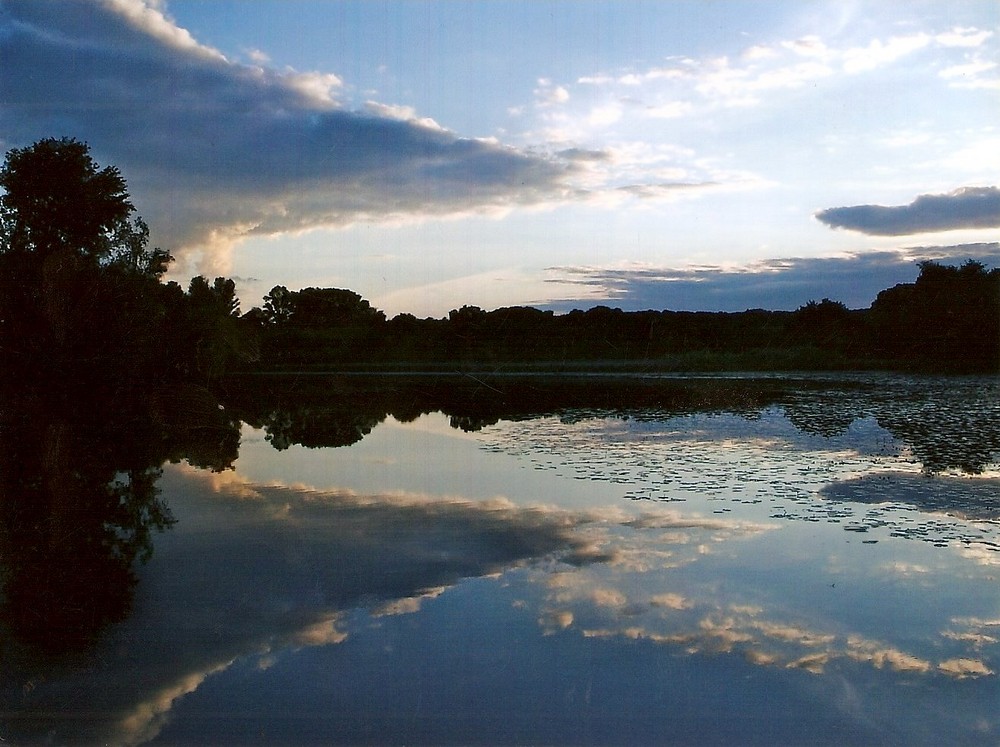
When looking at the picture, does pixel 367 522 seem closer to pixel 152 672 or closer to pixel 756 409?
pixel 152 672

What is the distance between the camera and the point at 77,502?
38.8 feet

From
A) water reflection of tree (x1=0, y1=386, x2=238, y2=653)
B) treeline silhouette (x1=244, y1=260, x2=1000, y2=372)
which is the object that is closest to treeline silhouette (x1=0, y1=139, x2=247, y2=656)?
water reflection of tree (x1=0, y1=386, x2=238, y2=653)

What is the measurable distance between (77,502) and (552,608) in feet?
26.5

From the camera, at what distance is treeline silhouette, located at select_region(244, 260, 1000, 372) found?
46562 millimetres

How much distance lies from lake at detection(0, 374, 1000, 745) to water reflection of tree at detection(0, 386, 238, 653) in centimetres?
18

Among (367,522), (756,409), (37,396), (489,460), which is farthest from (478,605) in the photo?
(37,396)

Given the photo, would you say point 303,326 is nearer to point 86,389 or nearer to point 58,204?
point 58,204

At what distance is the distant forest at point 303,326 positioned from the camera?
25.0 metres

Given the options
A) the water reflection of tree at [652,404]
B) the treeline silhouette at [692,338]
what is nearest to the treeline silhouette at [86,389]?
the water reflection of tree at [652,404]

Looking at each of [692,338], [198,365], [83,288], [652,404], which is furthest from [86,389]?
[692,338]

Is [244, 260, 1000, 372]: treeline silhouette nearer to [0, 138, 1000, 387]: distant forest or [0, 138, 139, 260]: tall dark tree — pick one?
[0, 138, 1000, 387]: distant forest

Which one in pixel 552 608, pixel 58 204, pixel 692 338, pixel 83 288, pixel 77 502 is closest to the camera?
pixel 552 608

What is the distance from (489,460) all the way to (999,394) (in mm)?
19070

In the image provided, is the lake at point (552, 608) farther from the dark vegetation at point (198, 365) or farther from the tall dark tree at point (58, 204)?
the tall dark tree at point (58, 204)
